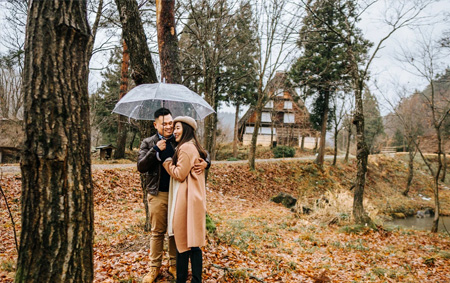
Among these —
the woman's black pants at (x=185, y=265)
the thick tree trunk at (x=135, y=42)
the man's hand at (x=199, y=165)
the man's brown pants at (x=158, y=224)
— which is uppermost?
the thick tree trunk at (x=135, y=42)

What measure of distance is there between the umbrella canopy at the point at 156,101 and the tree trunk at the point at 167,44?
0.73 m

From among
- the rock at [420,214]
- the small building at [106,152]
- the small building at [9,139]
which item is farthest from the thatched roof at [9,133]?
the rock at [420,214]

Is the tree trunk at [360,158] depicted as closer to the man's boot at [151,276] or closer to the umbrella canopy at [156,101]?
the umbrella canopy at [156,101]

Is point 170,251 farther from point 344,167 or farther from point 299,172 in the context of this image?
point 344,167

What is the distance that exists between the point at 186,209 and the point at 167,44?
293 centimetres

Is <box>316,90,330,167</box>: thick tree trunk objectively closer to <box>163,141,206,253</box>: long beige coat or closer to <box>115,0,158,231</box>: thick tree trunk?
<box>115,0,158,231</box>: thick tree trunk

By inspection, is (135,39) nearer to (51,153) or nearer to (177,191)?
(177,191)

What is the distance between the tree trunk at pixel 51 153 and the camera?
1731mm

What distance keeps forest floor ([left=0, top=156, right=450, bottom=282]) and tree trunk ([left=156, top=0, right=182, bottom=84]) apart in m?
2.81

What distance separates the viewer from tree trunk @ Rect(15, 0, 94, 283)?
1731mm

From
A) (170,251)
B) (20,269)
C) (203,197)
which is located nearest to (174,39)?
(203,197)

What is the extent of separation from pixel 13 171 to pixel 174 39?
7996 mm

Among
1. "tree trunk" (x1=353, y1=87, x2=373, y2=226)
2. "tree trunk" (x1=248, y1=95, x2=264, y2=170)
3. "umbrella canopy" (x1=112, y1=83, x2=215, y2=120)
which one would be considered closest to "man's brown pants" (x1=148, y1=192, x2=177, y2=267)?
"umbrella canopy" (x1=112, y1=83, x2=215, y2=120)

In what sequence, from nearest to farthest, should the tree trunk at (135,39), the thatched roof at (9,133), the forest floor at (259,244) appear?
the forest floor at (259,244) → the tree trunk at (135,39) → the thatched roof at (9,133)
